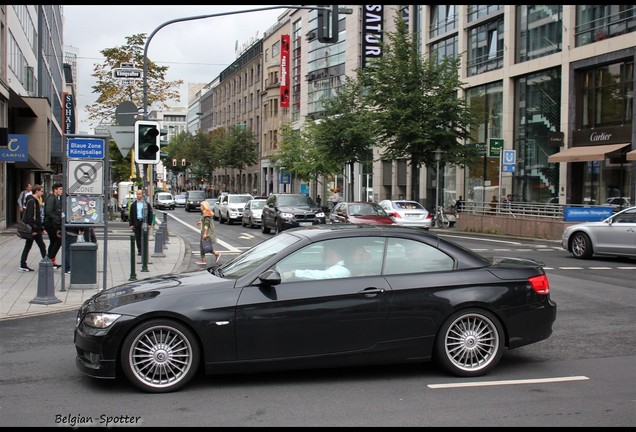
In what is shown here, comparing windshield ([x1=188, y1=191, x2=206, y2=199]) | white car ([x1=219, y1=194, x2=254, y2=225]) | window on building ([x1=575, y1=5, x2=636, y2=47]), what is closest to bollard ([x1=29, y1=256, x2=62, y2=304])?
window on building ([x1=575, y1=5, x2=636, y2=47])

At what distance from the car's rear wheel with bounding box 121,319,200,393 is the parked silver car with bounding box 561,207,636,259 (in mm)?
14357

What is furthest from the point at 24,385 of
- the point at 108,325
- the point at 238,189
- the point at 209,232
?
the point at 238,189

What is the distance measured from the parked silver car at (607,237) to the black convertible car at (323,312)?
11654mm

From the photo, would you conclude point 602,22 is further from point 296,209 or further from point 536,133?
point 296,209

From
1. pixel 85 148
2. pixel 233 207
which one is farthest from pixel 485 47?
pixel 85 148

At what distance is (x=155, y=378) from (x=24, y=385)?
1.29 metres

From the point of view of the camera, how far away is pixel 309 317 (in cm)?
587

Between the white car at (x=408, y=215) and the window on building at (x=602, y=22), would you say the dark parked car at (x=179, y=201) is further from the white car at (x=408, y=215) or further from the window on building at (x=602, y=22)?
the window on building at (x=602, y=22)

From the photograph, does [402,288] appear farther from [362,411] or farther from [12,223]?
[12,223]

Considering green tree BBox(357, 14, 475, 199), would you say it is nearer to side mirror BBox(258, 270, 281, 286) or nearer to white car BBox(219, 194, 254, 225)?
white car BBox(219, 194, 254, 225)

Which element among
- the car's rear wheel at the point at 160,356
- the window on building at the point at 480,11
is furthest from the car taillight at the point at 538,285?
the window on building at the point at 480,11

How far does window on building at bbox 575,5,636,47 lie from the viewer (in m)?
27.6

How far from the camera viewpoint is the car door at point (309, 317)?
5.80 m

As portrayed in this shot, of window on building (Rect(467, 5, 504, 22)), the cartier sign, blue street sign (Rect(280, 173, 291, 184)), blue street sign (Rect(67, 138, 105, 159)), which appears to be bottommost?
blue street sign (Rect(67, 138, 105, 159))
